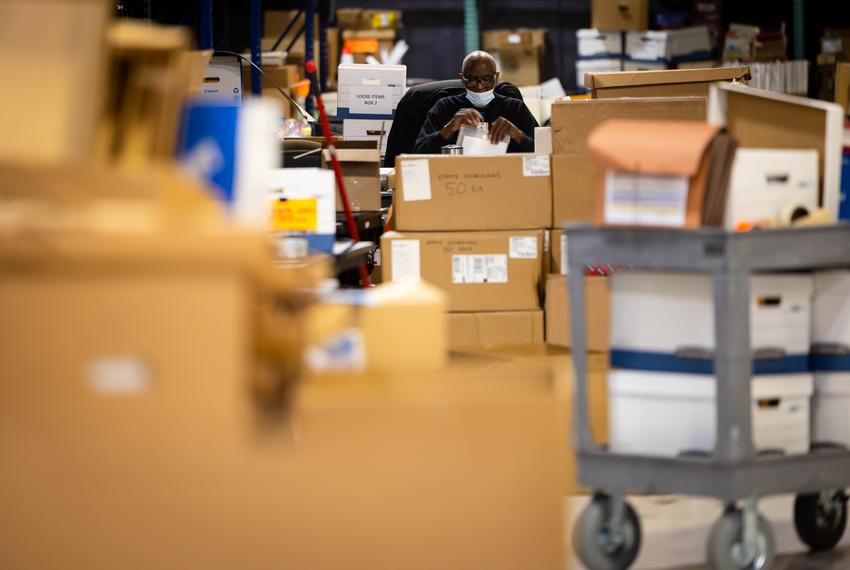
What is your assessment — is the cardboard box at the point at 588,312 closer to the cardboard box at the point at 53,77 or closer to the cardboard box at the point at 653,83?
the cardboard box at the point at 653,83

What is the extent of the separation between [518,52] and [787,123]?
9563 mm

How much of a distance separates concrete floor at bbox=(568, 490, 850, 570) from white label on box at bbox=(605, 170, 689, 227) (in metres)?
1.00

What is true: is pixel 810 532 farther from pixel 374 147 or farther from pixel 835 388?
pixel 374 147

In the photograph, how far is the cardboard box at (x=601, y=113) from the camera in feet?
15.7

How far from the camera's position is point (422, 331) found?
2.48 meters

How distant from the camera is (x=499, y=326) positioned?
4.68m

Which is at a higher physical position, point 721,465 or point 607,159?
point 607,159

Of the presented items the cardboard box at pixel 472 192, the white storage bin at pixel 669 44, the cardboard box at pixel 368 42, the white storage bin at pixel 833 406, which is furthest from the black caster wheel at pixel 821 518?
the white storage bin at pixel 669 44

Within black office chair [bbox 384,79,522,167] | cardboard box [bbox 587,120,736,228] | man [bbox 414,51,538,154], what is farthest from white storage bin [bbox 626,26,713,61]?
cardboard box [bbox 587,120,736,228]

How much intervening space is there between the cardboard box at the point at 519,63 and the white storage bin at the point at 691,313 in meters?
9.73

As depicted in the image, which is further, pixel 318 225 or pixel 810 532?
pixel 318 225

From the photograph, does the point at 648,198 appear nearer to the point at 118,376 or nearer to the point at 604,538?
the point at 604,538

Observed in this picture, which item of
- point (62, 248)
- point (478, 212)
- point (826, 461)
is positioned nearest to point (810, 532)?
point (826, 461)

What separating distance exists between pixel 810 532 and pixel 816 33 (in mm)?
10972
